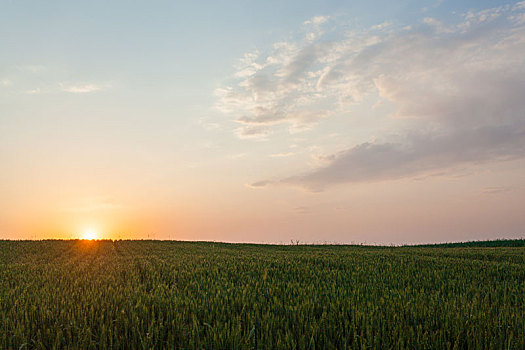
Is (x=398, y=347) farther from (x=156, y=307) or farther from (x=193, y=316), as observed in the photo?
(x=156, y=307)

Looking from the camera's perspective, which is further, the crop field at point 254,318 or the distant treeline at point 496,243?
the distant treeline at point 496,243

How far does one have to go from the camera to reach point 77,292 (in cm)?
659

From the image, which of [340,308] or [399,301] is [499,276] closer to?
[399,301]

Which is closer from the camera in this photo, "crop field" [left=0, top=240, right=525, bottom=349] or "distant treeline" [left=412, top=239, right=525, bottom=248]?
"crop field" [left=0, top=240, right=525, bottom=349]

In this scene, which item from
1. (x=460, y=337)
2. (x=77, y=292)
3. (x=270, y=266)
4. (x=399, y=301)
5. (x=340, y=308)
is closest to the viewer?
(x=460, y=337)

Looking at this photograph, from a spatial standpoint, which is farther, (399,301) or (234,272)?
(234,272)

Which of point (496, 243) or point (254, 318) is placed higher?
point (254, 318)

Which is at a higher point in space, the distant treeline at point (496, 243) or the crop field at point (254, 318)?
the crop field at point (254, 318)

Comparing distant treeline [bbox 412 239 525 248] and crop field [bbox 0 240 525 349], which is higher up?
crop field [bbox 0 240 525 349]

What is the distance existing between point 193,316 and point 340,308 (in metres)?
2.14

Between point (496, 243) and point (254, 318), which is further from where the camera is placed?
point (496, 243)

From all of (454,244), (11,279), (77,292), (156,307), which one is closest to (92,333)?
(156,307)

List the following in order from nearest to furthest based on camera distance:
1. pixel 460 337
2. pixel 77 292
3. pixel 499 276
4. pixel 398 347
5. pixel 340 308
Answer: pixel 398 347 < pixel 460 337 < pixel 340 308 < pixel 77 292 < pixel 499 276

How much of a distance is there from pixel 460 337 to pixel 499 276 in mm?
7181
